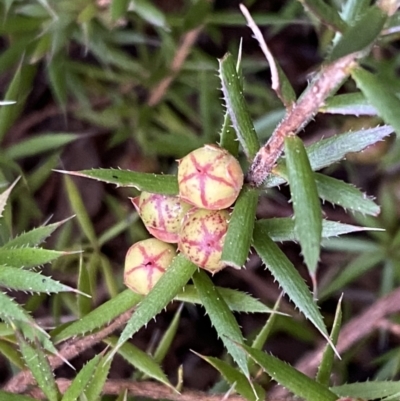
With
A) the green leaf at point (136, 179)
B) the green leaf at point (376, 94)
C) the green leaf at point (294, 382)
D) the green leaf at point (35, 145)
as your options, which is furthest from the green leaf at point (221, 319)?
the green leaf at point (35, 145)

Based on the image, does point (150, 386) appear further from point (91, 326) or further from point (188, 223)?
point (188, 223)

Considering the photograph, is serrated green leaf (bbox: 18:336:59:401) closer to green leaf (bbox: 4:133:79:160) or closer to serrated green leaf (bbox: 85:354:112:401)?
serrated green leaf (bbox: 85:354:112:401)

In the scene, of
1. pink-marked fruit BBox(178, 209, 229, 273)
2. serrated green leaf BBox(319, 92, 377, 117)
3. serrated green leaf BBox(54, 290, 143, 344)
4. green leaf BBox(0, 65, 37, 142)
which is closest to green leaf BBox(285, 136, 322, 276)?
serrated green leaf BBox(319, 92, 377, 117)

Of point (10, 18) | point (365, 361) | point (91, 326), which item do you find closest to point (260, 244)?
point (91, 326)

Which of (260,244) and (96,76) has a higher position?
(260,244)

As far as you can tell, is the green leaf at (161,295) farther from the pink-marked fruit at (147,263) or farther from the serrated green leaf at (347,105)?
the serrated green leaf at (347,105)
